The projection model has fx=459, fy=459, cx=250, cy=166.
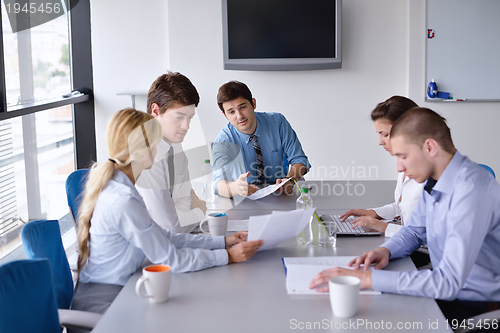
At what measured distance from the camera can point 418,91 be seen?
14.1 feet

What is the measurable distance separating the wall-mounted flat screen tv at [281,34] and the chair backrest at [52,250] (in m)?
2.94

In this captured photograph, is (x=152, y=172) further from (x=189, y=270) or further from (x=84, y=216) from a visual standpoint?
(x=189, y=270)

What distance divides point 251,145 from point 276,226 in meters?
1.55

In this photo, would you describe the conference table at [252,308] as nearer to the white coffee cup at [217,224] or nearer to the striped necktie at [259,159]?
the white coffee cup at [217,224]

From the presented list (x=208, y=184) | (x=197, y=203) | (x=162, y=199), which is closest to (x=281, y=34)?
(x=208, y=184)

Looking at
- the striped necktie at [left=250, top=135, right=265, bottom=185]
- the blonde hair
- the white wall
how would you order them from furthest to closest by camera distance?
the white wall, the striped necktie at [left=250, top=135, right=265, bottom=185], the blonde hair

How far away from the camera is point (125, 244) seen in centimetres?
154

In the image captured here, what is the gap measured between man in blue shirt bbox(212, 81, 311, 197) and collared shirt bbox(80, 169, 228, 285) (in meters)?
1.18

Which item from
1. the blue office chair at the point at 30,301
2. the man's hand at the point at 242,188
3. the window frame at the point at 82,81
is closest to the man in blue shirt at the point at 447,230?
the blue office chair at the point at 30,301

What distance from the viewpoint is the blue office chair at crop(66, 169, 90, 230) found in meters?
2.11

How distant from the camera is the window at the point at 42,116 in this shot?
124 inches

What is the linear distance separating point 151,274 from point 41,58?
3.12 m

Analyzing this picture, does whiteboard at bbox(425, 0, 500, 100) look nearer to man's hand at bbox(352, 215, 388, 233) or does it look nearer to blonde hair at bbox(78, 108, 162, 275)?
man's hand at bbox(352, 215, 388, 233)

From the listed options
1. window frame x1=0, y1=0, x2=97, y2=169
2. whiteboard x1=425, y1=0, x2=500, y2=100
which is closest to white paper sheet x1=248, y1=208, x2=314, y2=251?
window frame x1=0, y1=0, x2=97, y2=169
